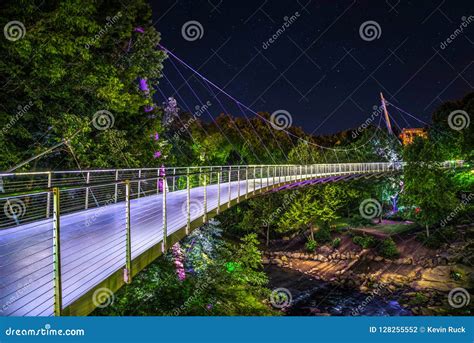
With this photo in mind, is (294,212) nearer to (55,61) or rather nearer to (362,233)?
(362,233)

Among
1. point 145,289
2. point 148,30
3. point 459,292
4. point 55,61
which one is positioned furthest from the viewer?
point 459,292

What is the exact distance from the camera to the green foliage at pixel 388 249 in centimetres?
2469

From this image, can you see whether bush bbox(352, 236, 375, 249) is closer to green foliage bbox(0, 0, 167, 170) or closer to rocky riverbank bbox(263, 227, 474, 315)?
rocky riverbank bbox(263, 227, 474, 315)

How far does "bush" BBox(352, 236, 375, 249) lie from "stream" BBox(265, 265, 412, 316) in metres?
5.57

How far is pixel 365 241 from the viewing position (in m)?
27.0

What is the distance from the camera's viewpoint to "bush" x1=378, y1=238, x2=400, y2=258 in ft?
81.0

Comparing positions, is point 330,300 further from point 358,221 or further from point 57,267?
point 57,267

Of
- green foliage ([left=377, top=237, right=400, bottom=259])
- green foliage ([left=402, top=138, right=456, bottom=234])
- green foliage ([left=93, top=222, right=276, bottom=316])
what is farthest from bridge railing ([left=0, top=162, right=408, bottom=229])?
green foliage ([left=402, top=138, right=456, bottom=234])

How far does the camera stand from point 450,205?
26.9 meters

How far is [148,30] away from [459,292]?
17.2 meters

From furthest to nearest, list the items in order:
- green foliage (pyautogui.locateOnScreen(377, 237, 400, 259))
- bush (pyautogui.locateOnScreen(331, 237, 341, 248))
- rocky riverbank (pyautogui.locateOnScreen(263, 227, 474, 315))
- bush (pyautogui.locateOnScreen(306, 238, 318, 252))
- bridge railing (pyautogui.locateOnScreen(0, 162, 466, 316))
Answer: bush (pyautogui.locateOnScreen(306, 238, 318, 252)), bush (pyautogui.locateOnScreen(331, 237, 341, 248)), green foliage (pyautogui.locateOnScreen(377, 237, 400, 259)), rocky riverbank (pyautogui.locateOnScreen(263, 227, 474, 315)), bridge railing (pyautogui.locateOnScreen(0, 162, 466, 316))

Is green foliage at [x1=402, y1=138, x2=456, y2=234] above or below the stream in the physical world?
above

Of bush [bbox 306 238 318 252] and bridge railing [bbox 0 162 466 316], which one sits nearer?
bridge railing [bbox 0 162 466 316]
